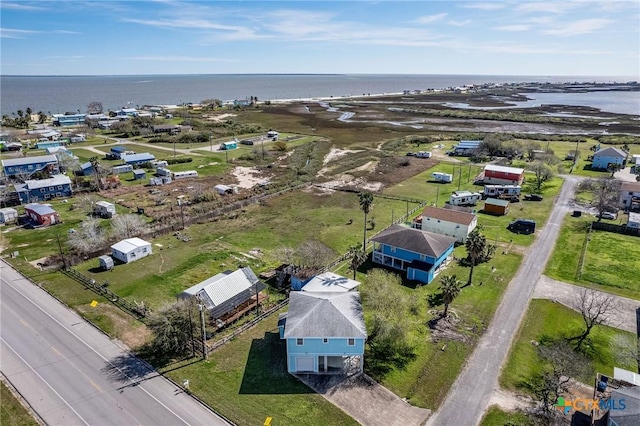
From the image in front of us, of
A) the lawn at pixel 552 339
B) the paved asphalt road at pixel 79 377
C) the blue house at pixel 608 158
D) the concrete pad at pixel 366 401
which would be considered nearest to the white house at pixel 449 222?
the lawn at pixel 552 339

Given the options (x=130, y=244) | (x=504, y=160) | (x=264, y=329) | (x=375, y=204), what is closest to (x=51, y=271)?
(x=130, y=244)

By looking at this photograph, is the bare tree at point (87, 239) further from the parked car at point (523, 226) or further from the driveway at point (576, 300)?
the parked car at point (523, 226)

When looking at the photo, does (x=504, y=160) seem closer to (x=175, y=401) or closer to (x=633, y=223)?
(x=633, y=223)

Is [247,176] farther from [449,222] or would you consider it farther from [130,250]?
[449,222]

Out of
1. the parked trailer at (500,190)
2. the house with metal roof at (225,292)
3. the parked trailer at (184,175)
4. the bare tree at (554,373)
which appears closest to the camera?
the bare tree at (554,373)

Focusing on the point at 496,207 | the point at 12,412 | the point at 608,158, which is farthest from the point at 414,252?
the point at 608,158

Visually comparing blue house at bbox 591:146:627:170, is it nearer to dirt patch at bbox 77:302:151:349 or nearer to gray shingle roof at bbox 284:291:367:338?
gray shingle roof at bbox 284:291:367:338

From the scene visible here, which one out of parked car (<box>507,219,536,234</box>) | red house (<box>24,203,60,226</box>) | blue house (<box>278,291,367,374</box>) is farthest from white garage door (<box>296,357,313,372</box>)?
red house (<box>24,203,60,226</box>)
